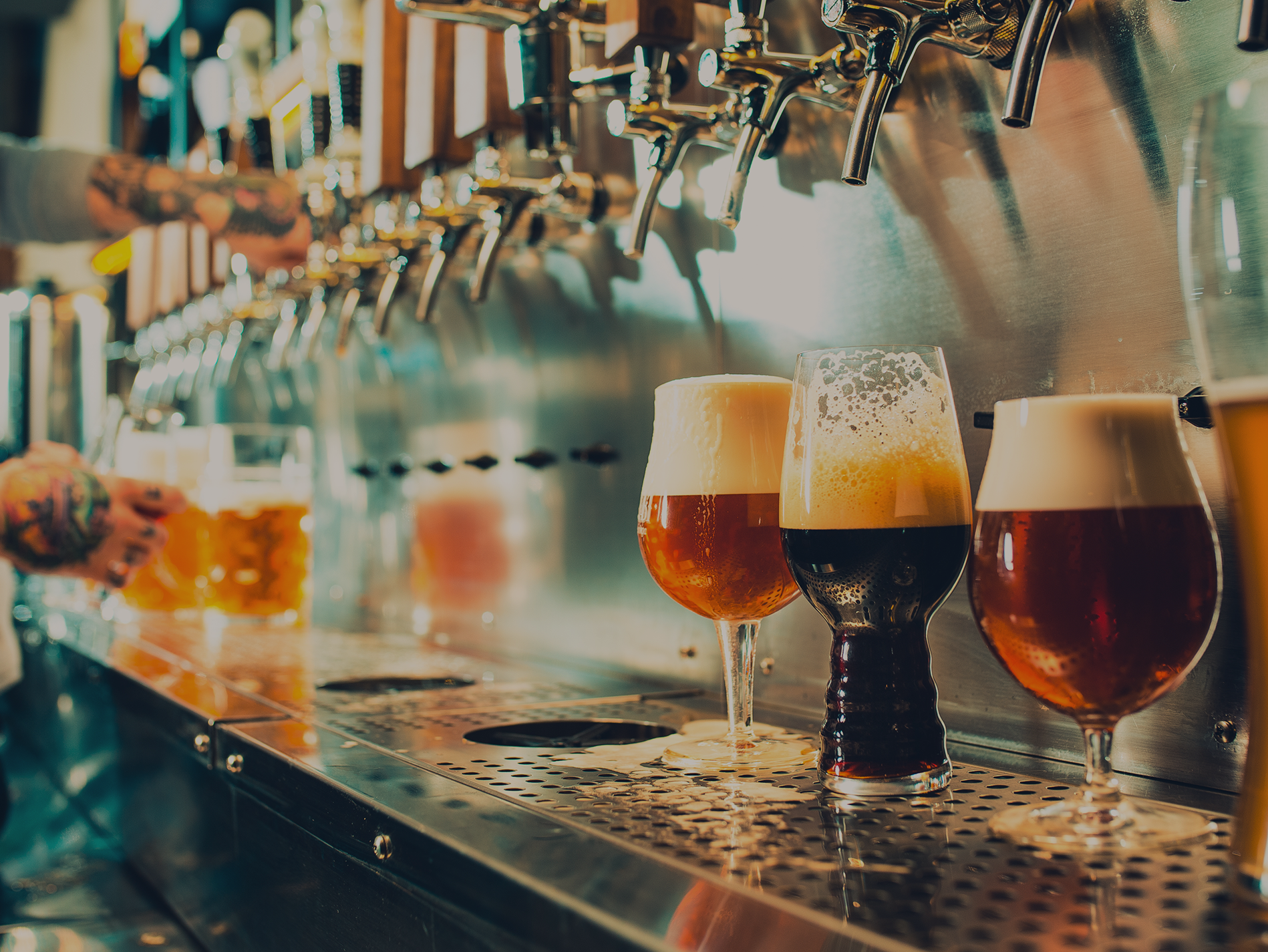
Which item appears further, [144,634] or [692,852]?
[144,634]

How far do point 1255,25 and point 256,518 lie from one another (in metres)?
1.64

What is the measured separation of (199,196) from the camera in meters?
2.43

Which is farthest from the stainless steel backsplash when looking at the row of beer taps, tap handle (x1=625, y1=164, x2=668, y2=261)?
tap handle (x1=625, y1=164, x2=668, y2=261)

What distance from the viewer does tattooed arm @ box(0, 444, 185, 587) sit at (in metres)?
1.81

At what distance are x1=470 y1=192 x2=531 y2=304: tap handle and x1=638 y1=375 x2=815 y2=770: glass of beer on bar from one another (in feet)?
2.19

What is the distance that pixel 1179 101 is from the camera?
2.75ft

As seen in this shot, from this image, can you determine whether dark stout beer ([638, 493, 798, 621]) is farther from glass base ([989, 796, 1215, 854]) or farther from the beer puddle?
glass base ([989, 796, 1215, 854])

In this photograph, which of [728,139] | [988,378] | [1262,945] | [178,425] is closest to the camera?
[1262,945]

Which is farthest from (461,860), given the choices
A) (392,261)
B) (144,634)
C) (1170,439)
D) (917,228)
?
(144,634)

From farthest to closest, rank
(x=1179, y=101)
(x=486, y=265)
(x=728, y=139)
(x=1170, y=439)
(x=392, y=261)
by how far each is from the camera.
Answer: (x=392, y=261) → (x=486, y=265) → (x=728, y=139) → (x=1179, y=101) → (x=1170, y=439)

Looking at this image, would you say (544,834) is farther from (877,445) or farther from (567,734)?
(567,734)

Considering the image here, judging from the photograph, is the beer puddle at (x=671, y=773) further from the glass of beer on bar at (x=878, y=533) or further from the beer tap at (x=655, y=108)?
the beer tap at (x=655, y=108)

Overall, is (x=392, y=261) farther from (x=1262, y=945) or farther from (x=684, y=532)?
(x=1262, y=945)

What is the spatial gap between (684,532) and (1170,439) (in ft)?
1.11
